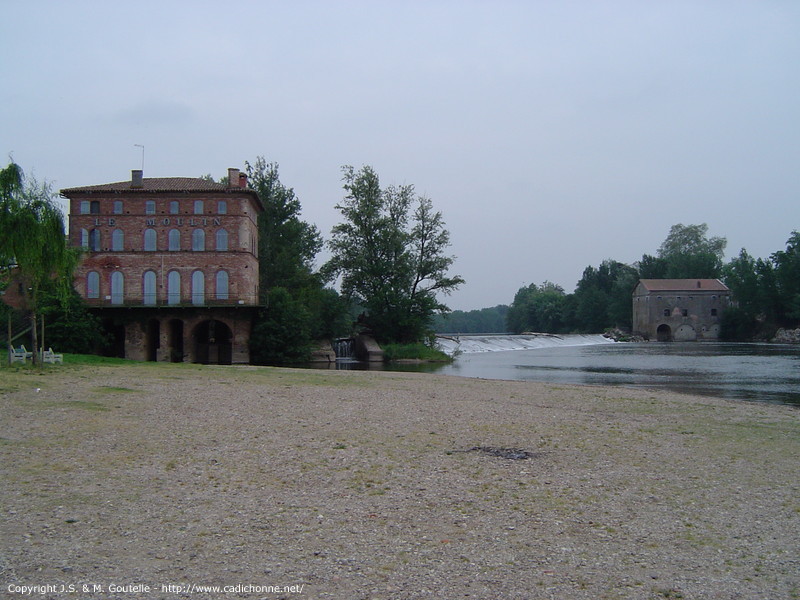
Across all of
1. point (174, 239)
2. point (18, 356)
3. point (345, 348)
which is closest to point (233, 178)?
point (174, 239)

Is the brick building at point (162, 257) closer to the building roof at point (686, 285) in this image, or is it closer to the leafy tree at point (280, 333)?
the leafy tree at point (280, 333)

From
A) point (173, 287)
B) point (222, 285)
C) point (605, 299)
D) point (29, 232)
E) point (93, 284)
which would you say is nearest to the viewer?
point (29, 232)

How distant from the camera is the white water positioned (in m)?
67.1

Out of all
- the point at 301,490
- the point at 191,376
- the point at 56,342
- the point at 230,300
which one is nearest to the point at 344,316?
the point at 230,300

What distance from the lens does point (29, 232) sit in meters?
19.9

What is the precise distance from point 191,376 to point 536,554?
18.6 metres

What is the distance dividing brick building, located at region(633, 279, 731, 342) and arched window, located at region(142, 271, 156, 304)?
82413 millimetres

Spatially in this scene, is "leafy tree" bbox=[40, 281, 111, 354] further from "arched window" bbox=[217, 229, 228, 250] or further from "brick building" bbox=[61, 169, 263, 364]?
"arched window" bbox=[217, 229, 228, 250]

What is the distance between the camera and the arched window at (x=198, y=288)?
1817 inches

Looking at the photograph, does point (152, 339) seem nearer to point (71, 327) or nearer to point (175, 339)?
point (175, 339)

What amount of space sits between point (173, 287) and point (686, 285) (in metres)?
85.8

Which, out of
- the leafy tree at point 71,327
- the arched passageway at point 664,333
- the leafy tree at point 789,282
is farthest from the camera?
the arched passageway at point 664,333

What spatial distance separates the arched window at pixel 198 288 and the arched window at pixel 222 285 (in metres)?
0.93

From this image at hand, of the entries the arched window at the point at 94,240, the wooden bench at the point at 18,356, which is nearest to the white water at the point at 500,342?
the arched window at the point at 94,240
